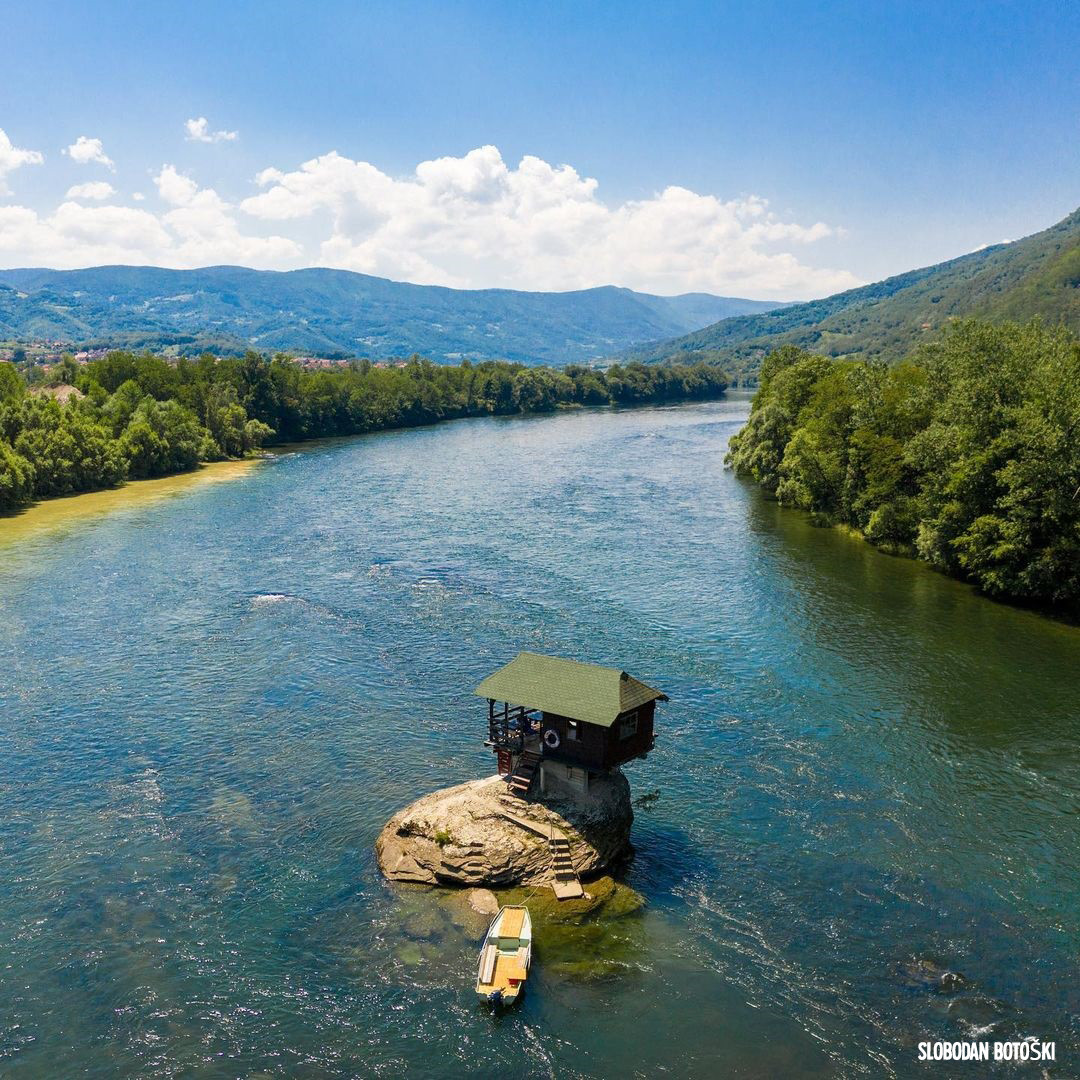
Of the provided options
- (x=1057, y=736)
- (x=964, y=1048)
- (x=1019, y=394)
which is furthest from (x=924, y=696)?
(x=1019, y=394)

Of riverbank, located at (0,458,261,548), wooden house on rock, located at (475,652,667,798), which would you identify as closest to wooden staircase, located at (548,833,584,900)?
wooden house on rock, located at (475,652,667,798)

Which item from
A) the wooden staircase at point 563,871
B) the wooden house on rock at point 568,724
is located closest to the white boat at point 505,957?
the wooden staircase at point 563,871

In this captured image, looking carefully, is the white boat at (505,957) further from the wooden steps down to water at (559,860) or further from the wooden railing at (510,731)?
the wooden railing at (510,731)

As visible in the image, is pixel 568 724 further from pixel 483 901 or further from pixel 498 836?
pixel 483 901

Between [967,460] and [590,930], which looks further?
[967,460]

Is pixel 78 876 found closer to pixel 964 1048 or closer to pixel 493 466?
pixel 964 1048

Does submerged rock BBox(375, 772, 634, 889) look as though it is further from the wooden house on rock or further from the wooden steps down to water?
the wooden house on rock

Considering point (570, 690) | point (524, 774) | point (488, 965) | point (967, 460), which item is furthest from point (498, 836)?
point (967, 460)

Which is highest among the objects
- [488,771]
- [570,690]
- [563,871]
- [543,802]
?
[570,690]
